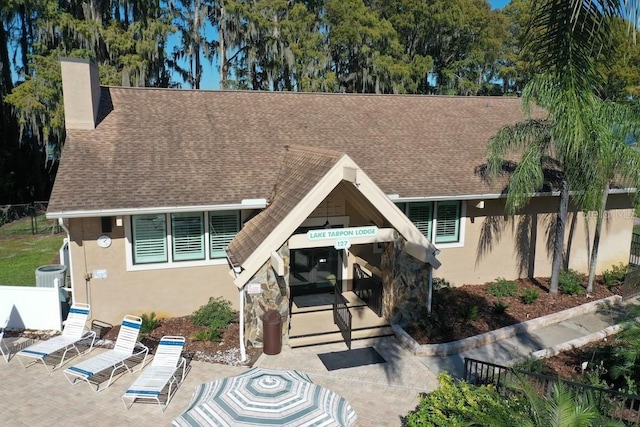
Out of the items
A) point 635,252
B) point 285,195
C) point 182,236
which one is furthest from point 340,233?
point 635,252

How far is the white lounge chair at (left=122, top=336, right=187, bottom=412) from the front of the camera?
8.77 metres

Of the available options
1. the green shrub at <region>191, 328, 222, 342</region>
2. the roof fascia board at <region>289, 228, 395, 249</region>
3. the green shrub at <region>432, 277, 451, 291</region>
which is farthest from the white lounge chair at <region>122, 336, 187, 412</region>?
the green shrub at <region>432, 277, 451, 291</region>

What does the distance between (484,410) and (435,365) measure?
4.14 metres

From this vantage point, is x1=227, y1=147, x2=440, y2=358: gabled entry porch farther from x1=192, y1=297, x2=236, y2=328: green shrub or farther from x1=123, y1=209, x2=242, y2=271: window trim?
x1=192, y1=297, x2=236, y2=328: green shrub

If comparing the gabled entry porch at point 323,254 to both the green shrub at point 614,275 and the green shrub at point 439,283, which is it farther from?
the green shrub at point 614,275

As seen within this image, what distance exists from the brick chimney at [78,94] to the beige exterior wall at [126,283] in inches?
157

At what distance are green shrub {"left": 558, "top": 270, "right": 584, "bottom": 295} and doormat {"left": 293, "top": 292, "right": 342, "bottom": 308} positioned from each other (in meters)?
7.38

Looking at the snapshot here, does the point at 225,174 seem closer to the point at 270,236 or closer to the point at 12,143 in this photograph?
the point at 270,236

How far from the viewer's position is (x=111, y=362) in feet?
32.5

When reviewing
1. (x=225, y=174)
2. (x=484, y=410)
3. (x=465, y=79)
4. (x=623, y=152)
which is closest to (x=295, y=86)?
(x=465, y=79)

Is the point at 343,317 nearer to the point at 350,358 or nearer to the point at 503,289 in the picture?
the point at 350,358

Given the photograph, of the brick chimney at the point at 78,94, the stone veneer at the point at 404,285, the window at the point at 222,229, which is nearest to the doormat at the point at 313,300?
the stone veneer at the point at 404,285

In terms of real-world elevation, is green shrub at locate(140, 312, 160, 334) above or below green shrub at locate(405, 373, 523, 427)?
below

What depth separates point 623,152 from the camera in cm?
1297
